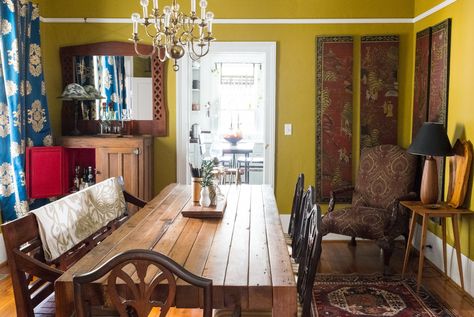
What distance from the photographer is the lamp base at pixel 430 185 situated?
3.80 metres

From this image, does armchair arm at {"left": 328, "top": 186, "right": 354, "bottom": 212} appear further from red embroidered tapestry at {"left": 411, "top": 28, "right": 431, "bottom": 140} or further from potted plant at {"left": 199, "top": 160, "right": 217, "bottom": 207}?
potted plant at {"left": 199, "top": 160, "right": 217, "bottom": 207}

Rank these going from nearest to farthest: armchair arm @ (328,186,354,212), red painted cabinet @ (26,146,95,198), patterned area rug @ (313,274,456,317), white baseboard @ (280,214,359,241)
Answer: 1. patterned area rug @ (313,274,456,317)
2. red painted cabinet @ (26,146,95,198)
3. armchair arm @ (328,186,354,212)
4. white baseboard @ (280,214,359,241)

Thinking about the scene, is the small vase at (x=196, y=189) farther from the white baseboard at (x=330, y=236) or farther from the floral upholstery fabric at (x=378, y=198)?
the white baseboard at (x=330, y=236)

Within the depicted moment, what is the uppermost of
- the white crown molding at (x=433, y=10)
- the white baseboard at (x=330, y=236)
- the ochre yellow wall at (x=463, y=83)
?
the white crown molding at (x=433, y=10)

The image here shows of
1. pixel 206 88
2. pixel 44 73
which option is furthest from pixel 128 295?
pixel 206 88

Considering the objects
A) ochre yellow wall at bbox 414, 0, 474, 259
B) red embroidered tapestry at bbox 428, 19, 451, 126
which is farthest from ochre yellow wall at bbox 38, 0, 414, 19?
ochre yellow wall at bbox 414, 0, 474, 259

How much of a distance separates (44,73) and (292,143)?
2572 millimetres

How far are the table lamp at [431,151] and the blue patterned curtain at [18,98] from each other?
130 inches

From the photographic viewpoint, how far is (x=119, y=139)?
15.4ft

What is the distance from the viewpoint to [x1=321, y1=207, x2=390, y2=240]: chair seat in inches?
162

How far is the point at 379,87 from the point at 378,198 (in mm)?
1140

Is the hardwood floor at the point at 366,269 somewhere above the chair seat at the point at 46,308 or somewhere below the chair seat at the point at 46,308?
below

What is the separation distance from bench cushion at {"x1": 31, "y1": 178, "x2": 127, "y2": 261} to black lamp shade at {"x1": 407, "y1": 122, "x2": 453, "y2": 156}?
229cm

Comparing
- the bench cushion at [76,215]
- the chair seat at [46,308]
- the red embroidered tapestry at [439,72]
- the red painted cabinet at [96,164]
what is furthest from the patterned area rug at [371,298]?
the red painted cabinet at [96,164]
